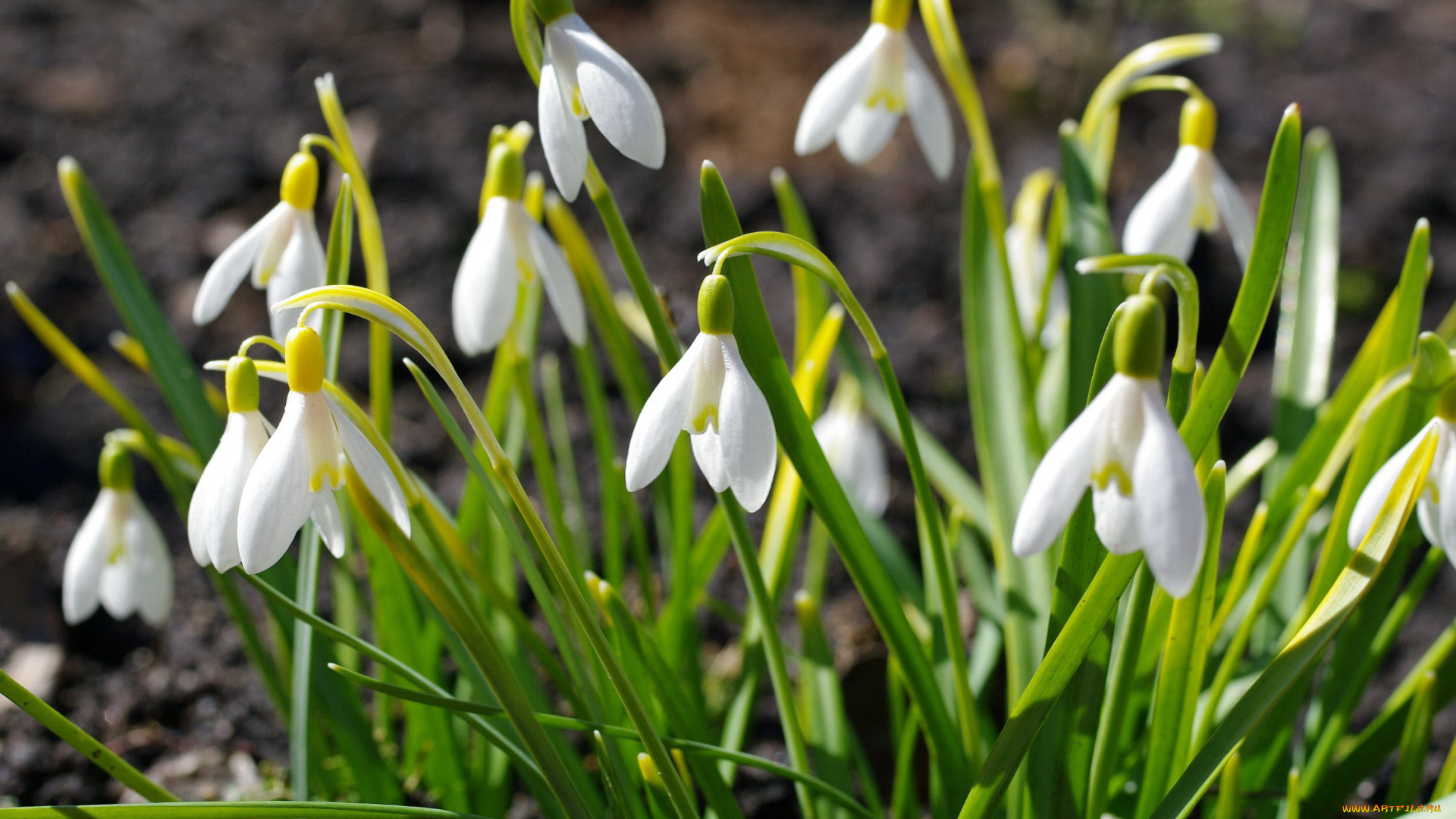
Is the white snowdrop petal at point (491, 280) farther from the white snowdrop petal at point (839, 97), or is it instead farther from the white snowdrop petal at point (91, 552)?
the white snowdrop petal at point (91, 552)

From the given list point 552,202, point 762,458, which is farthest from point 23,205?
point 762,458

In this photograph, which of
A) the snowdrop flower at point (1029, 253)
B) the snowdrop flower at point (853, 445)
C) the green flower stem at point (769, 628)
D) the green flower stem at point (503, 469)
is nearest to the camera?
the green flower stem at point (503, 469)

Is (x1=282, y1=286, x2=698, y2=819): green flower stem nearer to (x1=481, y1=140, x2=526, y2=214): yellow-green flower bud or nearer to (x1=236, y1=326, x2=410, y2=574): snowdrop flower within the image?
(x1=236, y1=326, x2=410, y2=574): snowdrop flower

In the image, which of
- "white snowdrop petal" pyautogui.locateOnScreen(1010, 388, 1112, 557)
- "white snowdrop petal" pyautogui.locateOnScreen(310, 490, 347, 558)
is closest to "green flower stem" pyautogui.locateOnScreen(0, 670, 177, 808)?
"white snowdrop petal" pyautogui.locateOnScreen(310, 490, 347, 558)

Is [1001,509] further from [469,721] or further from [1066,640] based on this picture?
[469,721]

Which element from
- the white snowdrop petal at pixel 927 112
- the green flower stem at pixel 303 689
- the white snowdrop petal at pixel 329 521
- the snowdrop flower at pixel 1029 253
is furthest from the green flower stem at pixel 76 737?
the snowdrop flower at pixel 1029 253

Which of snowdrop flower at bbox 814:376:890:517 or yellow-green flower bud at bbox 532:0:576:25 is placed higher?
yellow-green flower bud at bbox 532:0:576:25

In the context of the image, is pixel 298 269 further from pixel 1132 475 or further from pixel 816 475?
pixel 1132 475
